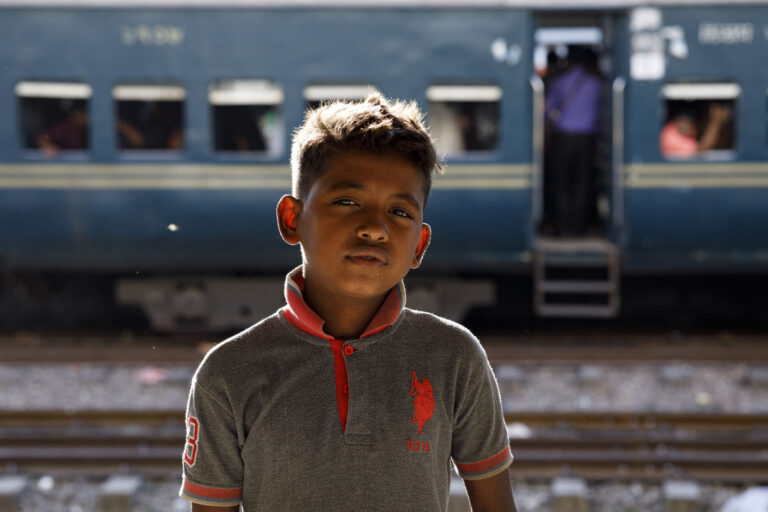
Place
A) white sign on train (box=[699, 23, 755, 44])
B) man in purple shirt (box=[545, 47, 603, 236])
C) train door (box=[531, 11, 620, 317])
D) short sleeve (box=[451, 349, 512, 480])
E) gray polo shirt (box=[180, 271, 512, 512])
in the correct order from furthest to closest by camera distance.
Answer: man in purple shirt (box=[545, 47, 603, 236]) < train door (box=[531, 11, 620, 317]) < white sign on train (box=[699, 23, 755, 44]) < short sleeve (box=[451, 349, 512, 480]) < gray polo shirt (box=[180, 271, 512, 512])

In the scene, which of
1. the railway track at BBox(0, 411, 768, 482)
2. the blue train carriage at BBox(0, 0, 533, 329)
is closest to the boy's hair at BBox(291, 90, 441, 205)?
the railway track at BBox(0, 411, 768, 482)

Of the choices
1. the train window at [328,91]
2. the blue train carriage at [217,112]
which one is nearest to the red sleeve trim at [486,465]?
the blue train carriage at [217,112]

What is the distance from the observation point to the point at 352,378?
1.37 m

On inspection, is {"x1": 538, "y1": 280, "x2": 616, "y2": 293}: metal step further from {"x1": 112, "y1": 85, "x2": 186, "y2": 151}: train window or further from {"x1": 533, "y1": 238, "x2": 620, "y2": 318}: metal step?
{"x1": 112, "y1": 85, "x2": 186, "y2": 151}: train window

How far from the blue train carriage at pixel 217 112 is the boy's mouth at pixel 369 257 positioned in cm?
558

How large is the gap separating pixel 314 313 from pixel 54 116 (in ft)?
20.4

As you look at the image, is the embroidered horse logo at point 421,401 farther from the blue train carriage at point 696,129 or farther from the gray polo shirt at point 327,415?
the blue train carriage at point 696,129

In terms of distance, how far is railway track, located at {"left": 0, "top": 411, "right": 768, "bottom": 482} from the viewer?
178 inches

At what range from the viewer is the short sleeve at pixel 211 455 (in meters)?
1.37

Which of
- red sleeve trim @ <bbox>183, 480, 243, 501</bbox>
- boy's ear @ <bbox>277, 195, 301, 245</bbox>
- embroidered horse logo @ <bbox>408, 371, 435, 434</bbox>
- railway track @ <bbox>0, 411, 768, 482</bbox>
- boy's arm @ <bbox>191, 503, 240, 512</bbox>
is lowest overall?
railway track @ <bbox>0, 411, 768, 482</bbox>

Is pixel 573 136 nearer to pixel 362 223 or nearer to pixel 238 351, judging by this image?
pixel 362 223

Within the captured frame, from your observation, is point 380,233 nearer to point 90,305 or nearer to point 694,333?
point 694,333

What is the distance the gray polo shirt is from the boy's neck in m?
0.05

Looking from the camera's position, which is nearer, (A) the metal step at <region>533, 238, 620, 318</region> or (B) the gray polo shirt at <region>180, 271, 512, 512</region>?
(B) the gray polo shirt at <region>180, 271, 512, 512</region>
